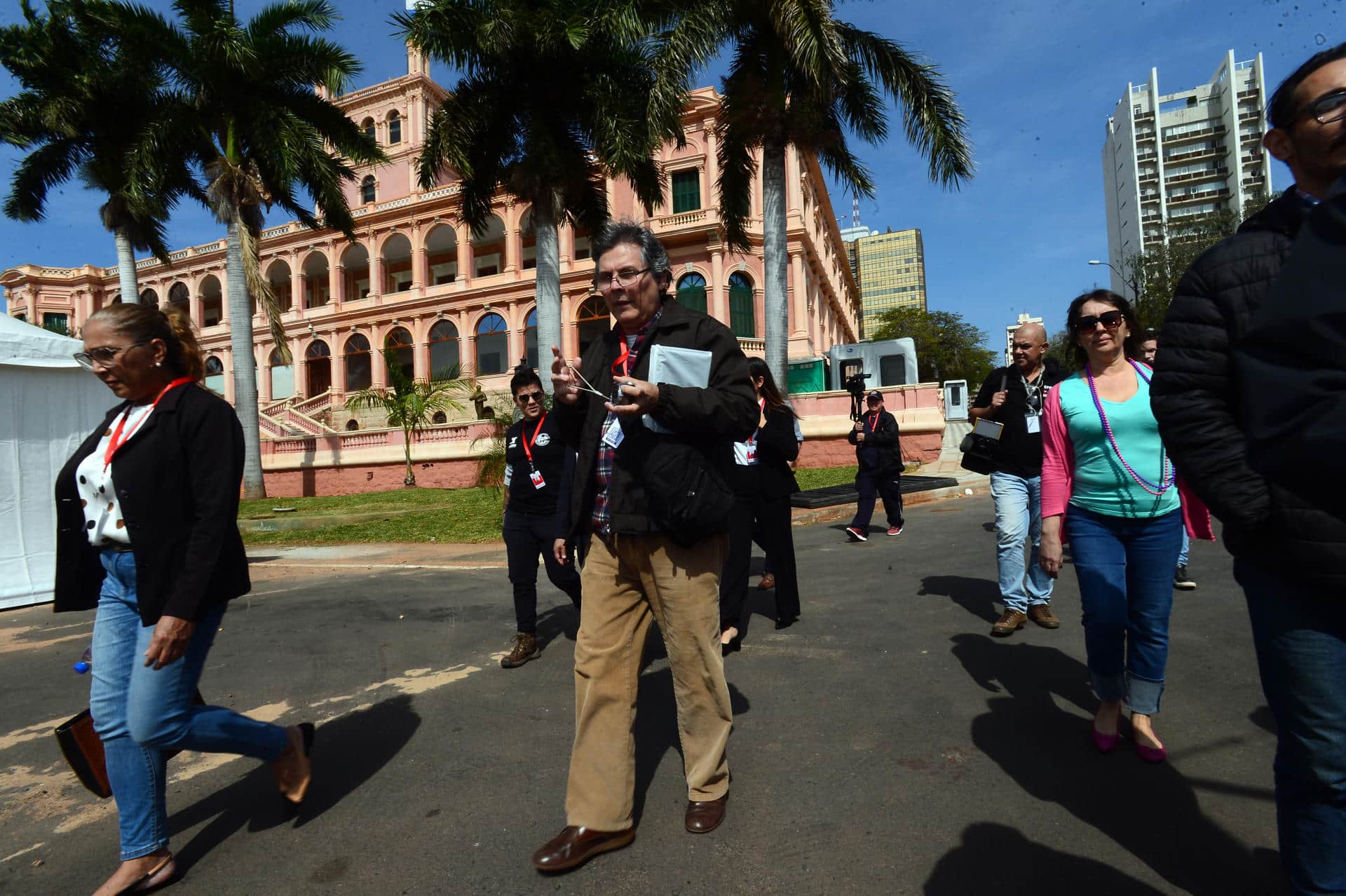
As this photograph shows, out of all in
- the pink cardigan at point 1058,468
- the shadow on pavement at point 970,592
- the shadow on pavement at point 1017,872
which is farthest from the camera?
the shadow on pavement at point 970,592

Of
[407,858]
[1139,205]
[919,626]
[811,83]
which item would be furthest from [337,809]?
[1139,205]

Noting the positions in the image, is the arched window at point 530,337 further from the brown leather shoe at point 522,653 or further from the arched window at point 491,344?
the brown leather shoe at point 522,653

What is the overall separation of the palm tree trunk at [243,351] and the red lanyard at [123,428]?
69.6 ft

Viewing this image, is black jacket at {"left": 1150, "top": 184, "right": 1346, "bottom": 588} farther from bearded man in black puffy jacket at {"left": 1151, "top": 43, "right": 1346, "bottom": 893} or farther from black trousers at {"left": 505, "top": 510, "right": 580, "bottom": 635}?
black trousers at {"left": 505, "top": 510, "right": 580, "bottom": 635}

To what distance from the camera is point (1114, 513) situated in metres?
3.16

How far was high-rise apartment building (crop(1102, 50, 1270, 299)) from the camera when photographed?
8631 centimetres

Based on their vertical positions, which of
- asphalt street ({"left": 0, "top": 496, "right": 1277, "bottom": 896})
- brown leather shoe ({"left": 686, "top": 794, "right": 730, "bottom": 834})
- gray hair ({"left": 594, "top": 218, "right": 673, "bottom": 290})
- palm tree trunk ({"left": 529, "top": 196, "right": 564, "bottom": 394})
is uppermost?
palm tree trunk ({"left": 529, "top": 196, "right": 564, "bottom": 394})

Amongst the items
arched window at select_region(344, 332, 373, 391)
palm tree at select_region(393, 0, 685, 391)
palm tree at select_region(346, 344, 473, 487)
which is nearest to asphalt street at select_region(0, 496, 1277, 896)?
palm tree at select_region(393, 0, 685, 391)

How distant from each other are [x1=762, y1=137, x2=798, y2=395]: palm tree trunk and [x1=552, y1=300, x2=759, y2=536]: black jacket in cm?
1276

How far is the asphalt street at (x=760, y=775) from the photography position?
93.2 inches

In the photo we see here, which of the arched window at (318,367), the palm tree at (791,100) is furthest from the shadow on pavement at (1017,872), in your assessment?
Result: the arched window at (318,367)

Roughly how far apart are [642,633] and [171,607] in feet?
4.78

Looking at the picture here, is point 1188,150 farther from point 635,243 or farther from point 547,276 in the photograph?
point 635,243

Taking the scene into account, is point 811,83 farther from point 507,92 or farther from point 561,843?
point 561,843
